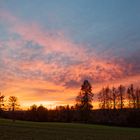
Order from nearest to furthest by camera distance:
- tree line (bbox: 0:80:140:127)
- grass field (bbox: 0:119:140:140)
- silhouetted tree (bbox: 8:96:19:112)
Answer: grass field (bbox: 0:119:140:140) < tree line (bbox: 0:80:140:127) < silhouetted tree (bbox: 8:96:19:112)

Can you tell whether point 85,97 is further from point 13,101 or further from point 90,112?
point 13,101

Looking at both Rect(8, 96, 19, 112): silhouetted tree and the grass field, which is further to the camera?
Rect(8, 96, 19, 112): silhouetted tree

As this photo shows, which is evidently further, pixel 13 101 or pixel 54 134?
pixel 13 101

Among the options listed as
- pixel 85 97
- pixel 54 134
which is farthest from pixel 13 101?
pixel 54 134

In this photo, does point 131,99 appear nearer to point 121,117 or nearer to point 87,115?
point 121,117

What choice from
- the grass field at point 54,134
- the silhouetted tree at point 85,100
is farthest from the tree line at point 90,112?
the grass field at point 54,134

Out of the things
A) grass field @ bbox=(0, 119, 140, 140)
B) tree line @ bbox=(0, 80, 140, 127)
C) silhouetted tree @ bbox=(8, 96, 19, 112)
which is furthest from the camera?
silhouetted tree @ bbox=(8, 96, 19, 112)

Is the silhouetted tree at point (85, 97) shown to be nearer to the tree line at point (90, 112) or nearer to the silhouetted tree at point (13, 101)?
the tree line at point (90, 112)

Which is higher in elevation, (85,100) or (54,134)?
(85,100)

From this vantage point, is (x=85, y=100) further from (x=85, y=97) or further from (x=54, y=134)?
(x=54, y=134)

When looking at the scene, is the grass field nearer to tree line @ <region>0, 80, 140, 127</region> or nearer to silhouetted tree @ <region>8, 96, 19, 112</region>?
tree line @ <region>0, 80, 140, 127</region>

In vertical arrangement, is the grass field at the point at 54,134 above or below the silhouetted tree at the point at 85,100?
below

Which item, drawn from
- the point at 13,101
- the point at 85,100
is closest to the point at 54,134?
the point at 85,100

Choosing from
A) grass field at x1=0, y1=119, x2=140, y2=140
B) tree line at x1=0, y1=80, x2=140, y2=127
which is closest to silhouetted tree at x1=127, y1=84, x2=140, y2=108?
tree line at x1=0, y1=80, x2=140, y2=127
